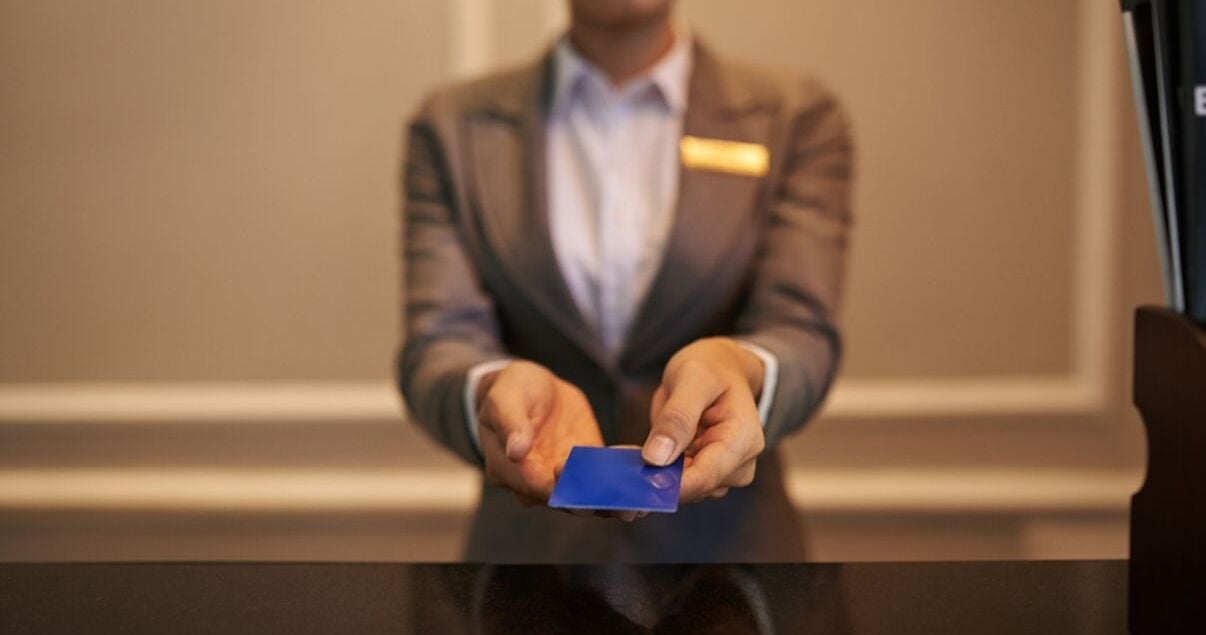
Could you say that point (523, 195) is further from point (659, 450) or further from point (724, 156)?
point (659, 450)

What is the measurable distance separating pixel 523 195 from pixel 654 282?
0.54 feet

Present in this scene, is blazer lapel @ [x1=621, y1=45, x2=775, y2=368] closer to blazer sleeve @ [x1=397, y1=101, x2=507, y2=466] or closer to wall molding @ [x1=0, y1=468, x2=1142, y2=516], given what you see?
blazer sleeve @ [x1=397, y1=101, x2=507, y2=466]

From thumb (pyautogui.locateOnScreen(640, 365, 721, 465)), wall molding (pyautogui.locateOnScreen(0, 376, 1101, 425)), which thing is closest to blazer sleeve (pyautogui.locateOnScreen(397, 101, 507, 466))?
thumb (pyautogui.locateOnScreen(640, 365, 721, 465))

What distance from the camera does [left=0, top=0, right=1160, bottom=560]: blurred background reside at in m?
1.74

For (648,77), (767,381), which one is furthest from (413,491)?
(767,381)

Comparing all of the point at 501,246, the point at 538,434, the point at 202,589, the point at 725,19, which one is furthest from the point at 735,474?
the point at 725,19

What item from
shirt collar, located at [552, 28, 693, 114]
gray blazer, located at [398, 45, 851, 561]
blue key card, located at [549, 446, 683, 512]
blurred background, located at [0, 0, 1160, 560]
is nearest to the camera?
blue key card, located at [549, 446, 683, 512]

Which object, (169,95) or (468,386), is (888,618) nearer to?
(468,386)

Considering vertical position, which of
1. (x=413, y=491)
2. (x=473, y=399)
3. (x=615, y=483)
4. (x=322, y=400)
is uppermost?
(x=615, y=483)

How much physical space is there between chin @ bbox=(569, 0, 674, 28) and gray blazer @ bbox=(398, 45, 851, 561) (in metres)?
0.08

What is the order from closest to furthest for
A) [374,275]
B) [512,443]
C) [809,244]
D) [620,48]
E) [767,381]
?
[512,443]
[767,381]
[809,244]
[620,48]
[374,275]

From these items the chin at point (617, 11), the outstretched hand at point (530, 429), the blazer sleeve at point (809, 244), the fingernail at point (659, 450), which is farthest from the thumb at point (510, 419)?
the chin at point (617, 11)

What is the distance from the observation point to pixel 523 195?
4.01ft

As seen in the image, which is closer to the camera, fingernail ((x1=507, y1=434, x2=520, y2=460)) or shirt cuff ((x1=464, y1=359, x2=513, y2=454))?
fingernail ((x1=507, y1=434, x2=520, y2=460))
